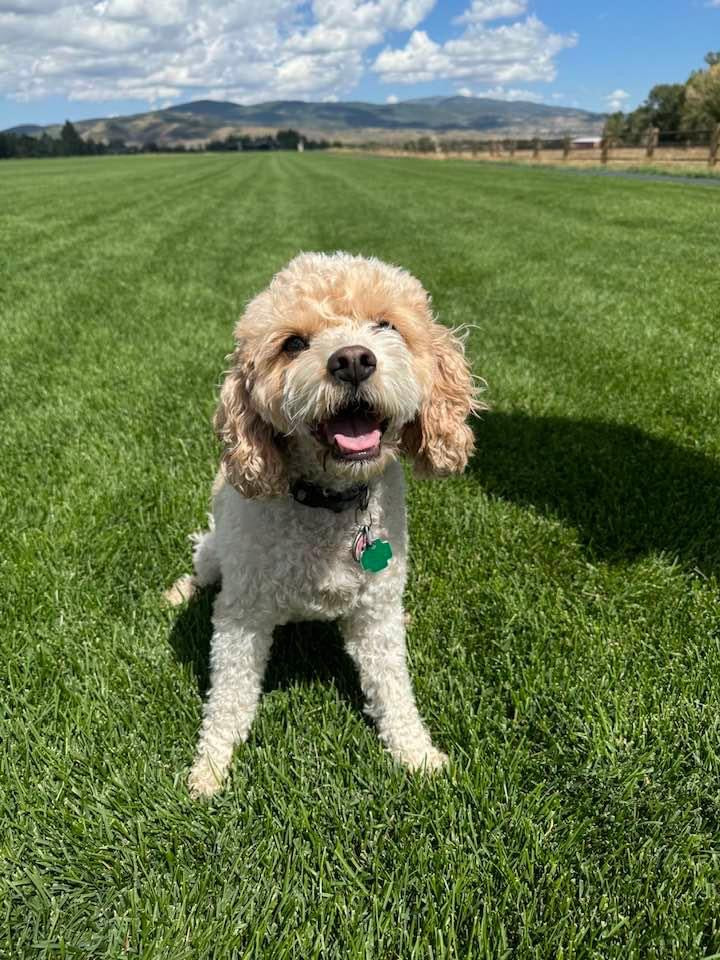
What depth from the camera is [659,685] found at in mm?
2779

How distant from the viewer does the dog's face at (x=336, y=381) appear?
7.15 feet

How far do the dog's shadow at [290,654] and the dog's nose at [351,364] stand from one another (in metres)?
1.49

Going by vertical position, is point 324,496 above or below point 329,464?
below

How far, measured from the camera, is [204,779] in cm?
248

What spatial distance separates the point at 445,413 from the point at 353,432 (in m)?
0.50

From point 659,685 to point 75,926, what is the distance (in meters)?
2.39

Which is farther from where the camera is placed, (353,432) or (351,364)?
(353,432)

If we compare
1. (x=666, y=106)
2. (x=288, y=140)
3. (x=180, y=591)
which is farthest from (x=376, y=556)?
(x=288, y=140)

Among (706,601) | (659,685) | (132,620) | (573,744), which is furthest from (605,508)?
(132,620)

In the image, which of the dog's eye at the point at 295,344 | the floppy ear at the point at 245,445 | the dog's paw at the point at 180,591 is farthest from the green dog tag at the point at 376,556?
the dog's paw at the point at 180,591

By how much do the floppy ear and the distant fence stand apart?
3244 centimetres

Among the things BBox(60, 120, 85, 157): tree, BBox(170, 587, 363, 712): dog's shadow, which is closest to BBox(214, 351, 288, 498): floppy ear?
BBox(170, 587, 363, 712): dog's shadow

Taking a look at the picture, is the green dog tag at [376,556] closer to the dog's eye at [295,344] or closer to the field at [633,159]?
the dog's eye at [295,344]

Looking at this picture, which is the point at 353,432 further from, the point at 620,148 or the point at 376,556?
the point at 620,148
